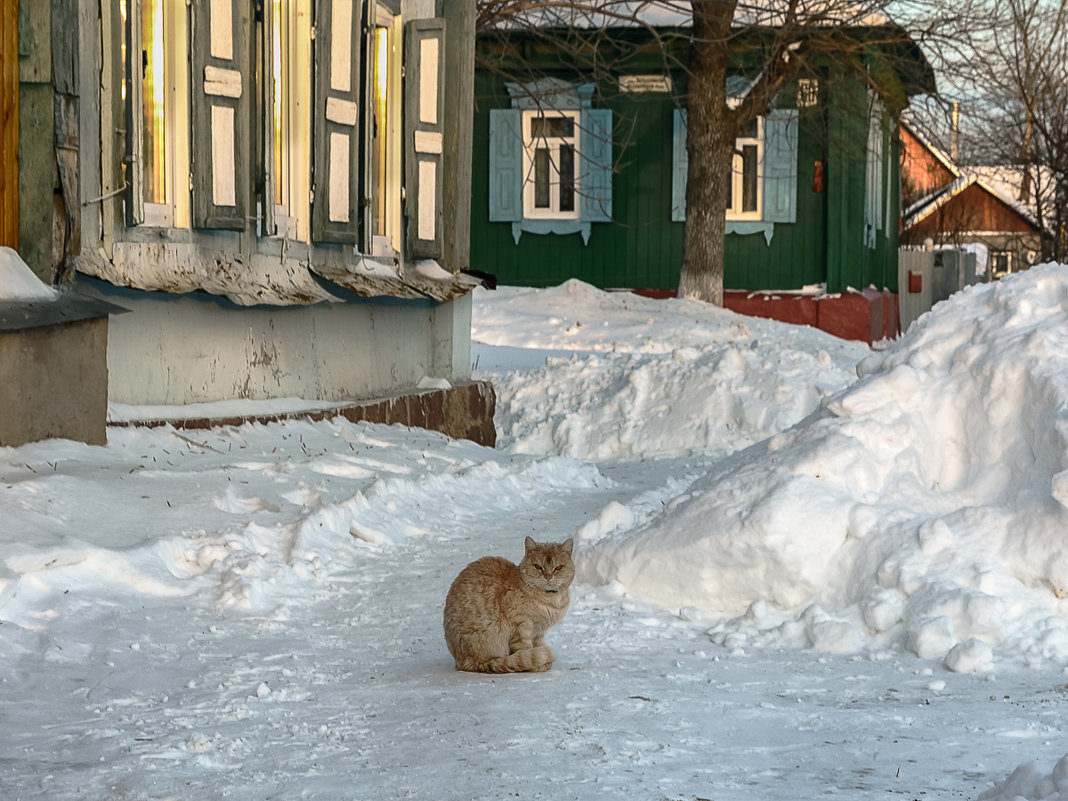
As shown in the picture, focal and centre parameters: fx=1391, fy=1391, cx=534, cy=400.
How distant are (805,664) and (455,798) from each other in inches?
79.1

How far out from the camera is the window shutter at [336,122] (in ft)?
33.9

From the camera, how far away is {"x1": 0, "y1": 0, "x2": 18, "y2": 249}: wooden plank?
773cm

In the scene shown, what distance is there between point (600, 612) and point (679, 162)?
51.8 feet

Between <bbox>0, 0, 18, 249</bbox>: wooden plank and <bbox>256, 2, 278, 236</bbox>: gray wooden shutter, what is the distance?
7.18ft

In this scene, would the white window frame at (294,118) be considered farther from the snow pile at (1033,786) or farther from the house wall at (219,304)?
the snow pile at (1033,786)

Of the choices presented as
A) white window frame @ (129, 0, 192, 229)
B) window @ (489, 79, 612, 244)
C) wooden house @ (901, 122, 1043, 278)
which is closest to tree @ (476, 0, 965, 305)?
window @ (489, 79, 612, 244)

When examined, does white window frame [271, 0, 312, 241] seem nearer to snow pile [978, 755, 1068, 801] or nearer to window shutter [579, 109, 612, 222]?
A: snow pile [978, 755, 1068, 801]

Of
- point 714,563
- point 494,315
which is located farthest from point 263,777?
point 494,315

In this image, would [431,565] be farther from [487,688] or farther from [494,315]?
[494,315]

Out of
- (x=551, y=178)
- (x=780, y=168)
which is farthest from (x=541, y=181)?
(x=780, y=168)

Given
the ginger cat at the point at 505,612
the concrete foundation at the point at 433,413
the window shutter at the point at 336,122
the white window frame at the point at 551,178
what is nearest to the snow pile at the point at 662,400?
the concrete foundation at the point at 433,413

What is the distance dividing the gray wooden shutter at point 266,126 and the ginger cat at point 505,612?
537cm

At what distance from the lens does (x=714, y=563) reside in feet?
20.2

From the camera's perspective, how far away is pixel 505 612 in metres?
5.03
